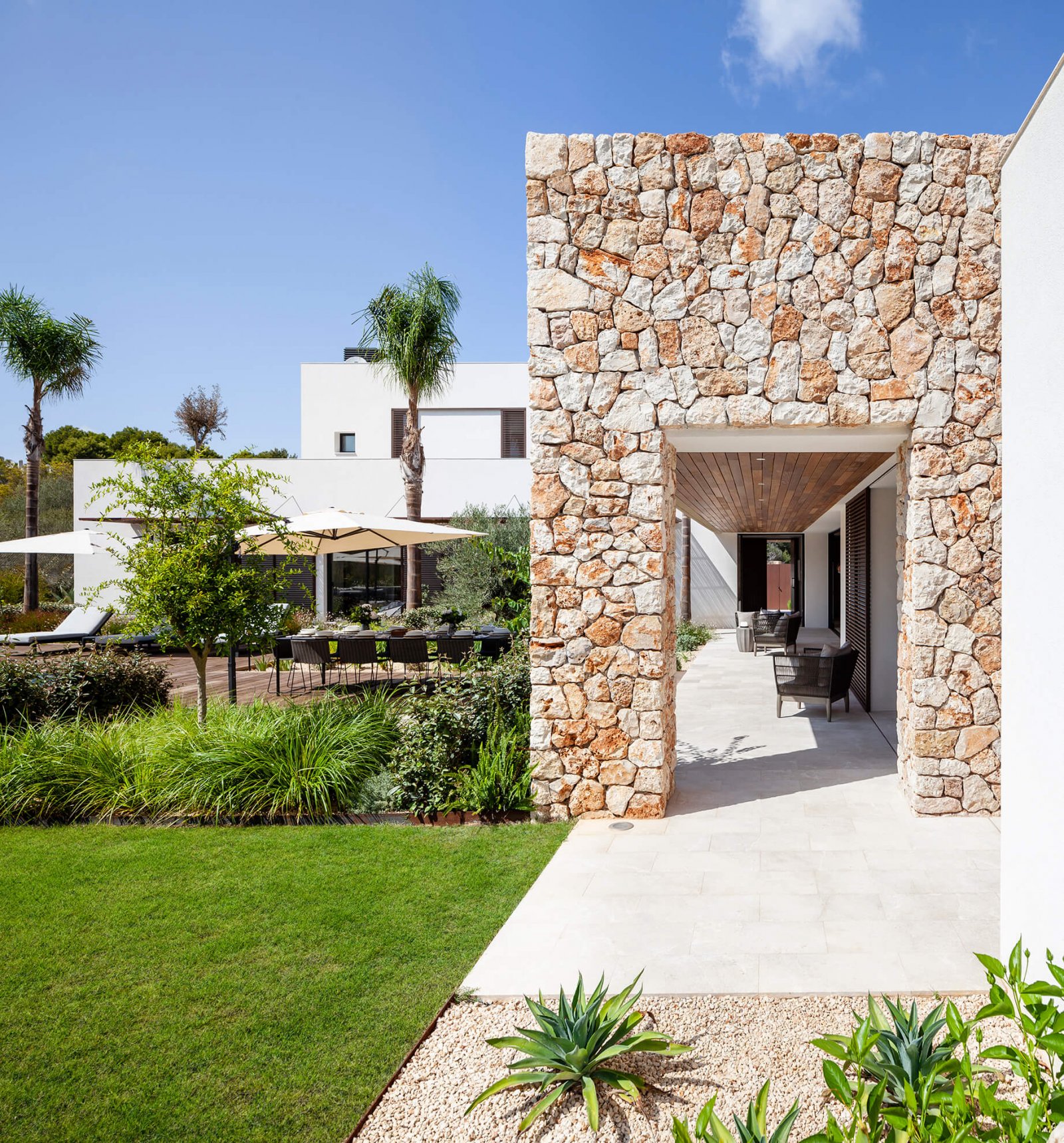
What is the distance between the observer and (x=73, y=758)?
645 cm

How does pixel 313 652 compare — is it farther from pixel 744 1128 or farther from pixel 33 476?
pixel 33 476

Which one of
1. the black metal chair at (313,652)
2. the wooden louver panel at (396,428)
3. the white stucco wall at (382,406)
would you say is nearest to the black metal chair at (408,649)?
the black metal chair at (313,652)

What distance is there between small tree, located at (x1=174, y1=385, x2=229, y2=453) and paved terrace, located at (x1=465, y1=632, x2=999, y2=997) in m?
33.1

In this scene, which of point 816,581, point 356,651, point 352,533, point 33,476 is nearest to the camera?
point 356,651

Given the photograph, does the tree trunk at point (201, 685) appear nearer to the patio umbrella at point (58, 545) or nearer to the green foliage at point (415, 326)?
the patio umbrella at point (58, 545)

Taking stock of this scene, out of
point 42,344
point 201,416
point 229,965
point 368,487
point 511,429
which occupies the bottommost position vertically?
point 229,965

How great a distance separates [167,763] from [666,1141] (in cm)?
518

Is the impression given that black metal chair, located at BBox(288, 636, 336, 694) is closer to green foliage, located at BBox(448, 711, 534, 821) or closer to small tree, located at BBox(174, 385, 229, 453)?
green foliage, located at BBox(448, 711, 534, 821)

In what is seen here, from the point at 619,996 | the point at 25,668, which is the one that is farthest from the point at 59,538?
the point at 619,996

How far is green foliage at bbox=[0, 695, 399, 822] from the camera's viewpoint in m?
6.03

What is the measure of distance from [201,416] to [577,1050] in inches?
1434

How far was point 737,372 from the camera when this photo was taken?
5.73 metres

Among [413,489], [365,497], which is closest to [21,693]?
[413,489]

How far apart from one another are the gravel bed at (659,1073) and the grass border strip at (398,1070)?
1cm
